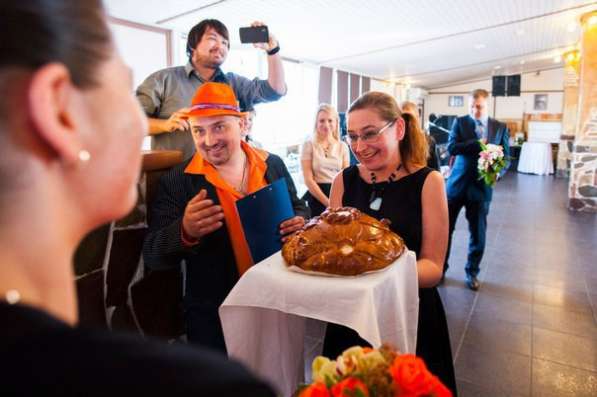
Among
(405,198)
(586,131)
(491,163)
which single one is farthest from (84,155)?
(586,131)

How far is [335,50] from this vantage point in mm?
6828

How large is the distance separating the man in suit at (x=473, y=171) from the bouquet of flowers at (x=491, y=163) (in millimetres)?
Answer: 110

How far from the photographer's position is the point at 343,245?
1191 mm

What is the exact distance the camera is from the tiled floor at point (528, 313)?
235cm

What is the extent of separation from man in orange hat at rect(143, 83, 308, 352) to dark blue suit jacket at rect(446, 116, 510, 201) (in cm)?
231

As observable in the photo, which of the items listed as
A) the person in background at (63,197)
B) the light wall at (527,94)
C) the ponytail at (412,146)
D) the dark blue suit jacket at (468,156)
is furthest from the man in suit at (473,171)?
the light wall at (527,94)

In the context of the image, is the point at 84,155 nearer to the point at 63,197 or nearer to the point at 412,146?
the point at 63,197

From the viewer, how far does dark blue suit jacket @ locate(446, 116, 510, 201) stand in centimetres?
345

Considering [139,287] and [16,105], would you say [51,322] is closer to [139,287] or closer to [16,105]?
[16,105]

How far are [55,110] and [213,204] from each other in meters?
1.20

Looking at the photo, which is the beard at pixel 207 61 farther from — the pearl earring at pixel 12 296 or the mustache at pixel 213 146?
the pearl earring at pixel 12 296

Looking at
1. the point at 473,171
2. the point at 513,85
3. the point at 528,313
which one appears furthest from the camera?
the point at 513,85

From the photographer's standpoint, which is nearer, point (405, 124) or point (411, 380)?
point (411, 380)

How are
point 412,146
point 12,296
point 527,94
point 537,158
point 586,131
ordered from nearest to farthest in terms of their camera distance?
A: point 12,296 < point 412,146 < point 586,131 < point 537,158 < point 527,94
